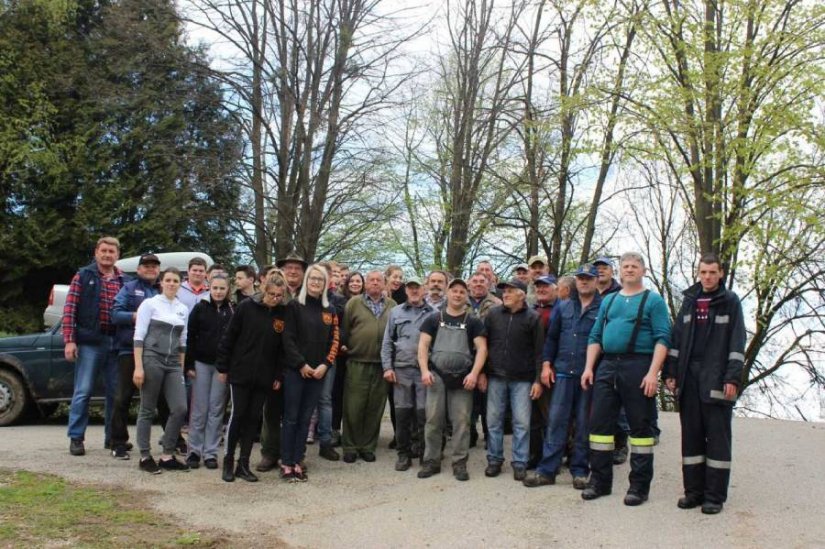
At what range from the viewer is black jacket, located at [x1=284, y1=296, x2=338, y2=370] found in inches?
272

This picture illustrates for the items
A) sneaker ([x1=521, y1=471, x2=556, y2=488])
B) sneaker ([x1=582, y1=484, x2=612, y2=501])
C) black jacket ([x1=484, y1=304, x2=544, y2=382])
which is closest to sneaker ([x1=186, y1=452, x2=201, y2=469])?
black jacket ([x1=484, y1=304, x2=544, y2=382])

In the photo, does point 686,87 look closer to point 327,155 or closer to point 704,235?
point 704,235

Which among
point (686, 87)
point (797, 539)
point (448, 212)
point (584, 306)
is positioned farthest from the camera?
point (448, 212)

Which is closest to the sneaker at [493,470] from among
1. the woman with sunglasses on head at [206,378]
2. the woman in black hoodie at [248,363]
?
the woman in black hoodie at [248,363]

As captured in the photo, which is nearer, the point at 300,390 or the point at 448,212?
the point at 300,390

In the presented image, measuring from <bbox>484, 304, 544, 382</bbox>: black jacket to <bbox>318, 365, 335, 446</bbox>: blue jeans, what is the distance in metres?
1.97

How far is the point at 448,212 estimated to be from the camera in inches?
908

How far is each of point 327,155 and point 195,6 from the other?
15.2 ft

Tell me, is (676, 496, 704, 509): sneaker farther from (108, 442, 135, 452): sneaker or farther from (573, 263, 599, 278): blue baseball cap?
(108, 442, 135, 452): sneaker

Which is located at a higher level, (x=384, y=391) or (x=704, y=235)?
(x=704, y=235)

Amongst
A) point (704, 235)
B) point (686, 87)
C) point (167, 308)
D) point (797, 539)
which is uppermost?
point (686, 87)

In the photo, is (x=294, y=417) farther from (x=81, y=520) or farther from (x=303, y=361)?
(x=81, y=520)

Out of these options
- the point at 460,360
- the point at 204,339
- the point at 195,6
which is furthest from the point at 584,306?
the point at 195,6

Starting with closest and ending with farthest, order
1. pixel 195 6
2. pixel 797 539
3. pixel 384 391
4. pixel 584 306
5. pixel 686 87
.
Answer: pixel 797 539 < pixel 584 306 < pixel 384 391 < pixel 686 87 < pixel 195 6
